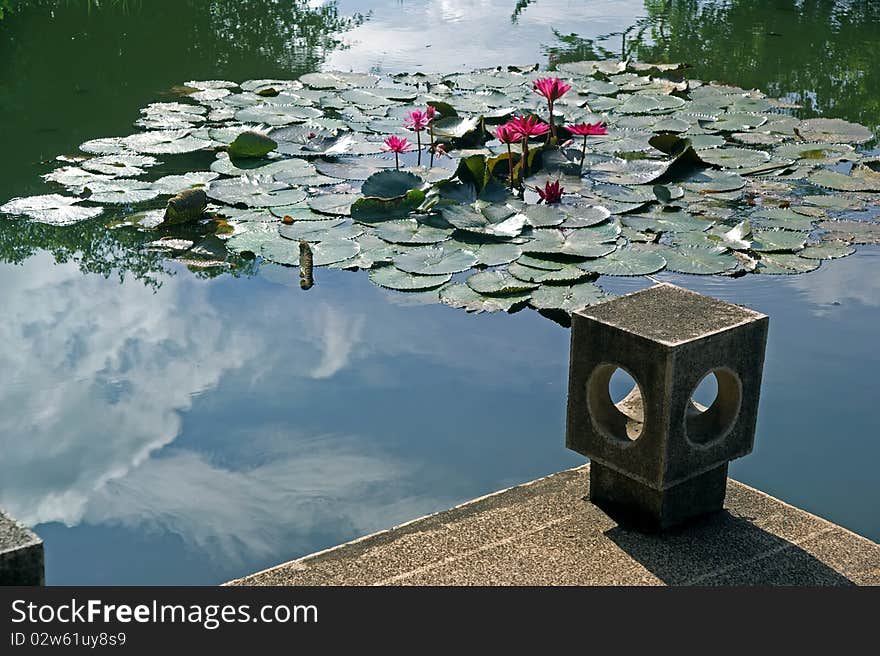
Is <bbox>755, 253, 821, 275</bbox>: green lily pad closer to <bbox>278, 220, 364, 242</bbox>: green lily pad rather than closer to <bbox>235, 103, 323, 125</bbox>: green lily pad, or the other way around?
<bbox>278, 220, 364, 242</bbox>: green lily pad

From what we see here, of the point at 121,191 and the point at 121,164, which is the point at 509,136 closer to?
the point at 121,191

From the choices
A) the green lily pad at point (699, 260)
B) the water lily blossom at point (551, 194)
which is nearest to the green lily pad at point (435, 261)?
the water lily blossom at point (551, 194)

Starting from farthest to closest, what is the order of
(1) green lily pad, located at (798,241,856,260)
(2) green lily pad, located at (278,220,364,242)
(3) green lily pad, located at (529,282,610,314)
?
(2) green lily pad, located at (278,220,364,242)
(1) green lily pad, located at (798,241,856,260)
(3) green lily pad, located at (529,282,610,314)

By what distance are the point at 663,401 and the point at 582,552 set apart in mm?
421

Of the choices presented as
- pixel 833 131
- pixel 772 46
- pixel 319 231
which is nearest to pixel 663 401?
pixel 319 231

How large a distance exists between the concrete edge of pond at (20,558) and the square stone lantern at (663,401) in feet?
4.33

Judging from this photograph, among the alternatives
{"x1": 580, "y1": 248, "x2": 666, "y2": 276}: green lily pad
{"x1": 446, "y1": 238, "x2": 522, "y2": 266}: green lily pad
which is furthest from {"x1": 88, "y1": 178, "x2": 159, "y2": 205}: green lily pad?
{"x1": 580, "y1": 248, "x2": 666, "y2": 276}: green lily pad

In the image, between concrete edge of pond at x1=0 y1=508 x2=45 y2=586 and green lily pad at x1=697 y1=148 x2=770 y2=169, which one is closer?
concrete edge of pond at x1=0 y1=508 x2=45 y2=586

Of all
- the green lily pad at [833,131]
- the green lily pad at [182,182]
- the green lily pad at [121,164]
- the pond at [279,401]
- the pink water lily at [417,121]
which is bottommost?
the pond at [279,401]

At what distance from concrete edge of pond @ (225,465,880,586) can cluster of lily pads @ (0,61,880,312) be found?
1598 millimetres

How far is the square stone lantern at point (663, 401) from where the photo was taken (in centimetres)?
252

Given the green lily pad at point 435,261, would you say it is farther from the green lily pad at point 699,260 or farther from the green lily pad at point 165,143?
the green lily pad at point 165,143

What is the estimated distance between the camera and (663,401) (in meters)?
2.51

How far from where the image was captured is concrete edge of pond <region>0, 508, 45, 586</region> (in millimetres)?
1920
